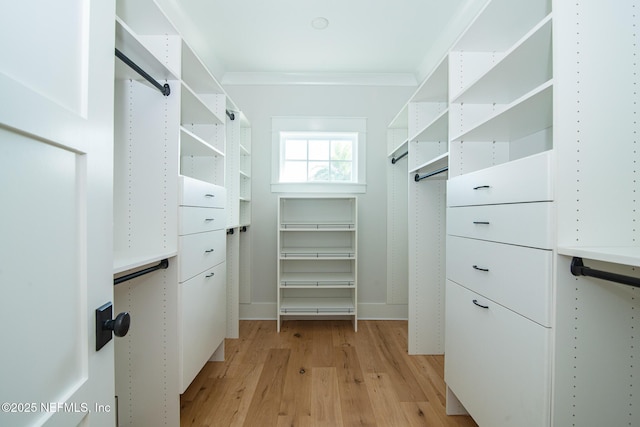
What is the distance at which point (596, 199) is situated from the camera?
2.79 ft

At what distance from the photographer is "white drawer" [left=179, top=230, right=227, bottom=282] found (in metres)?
1.36

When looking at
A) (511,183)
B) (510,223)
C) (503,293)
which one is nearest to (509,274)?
(503,293)

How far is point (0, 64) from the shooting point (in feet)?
1.19

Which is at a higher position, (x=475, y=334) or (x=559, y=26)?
(x=559, y=26)

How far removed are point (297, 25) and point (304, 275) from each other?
214 centimetres

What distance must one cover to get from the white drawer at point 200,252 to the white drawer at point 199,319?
5 centimetres

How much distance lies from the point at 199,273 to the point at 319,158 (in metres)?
1.83

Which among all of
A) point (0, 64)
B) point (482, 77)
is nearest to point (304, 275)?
point (482, 77)

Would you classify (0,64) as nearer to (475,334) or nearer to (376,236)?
(475,334)

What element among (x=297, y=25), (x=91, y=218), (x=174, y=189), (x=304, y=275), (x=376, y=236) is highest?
(x=297, y=25)

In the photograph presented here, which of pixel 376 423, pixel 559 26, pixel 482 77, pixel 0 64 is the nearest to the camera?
pixel 0 64

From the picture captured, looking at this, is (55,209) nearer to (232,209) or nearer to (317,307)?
(232,209)

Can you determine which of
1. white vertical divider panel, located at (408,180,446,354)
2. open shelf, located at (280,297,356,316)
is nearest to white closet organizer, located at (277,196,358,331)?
open shelf, located at (280,297,356,316)

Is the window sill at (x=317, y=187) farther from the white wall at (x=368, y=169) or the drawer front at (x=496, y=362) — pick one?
the drawer front at (x=496, y=362)
